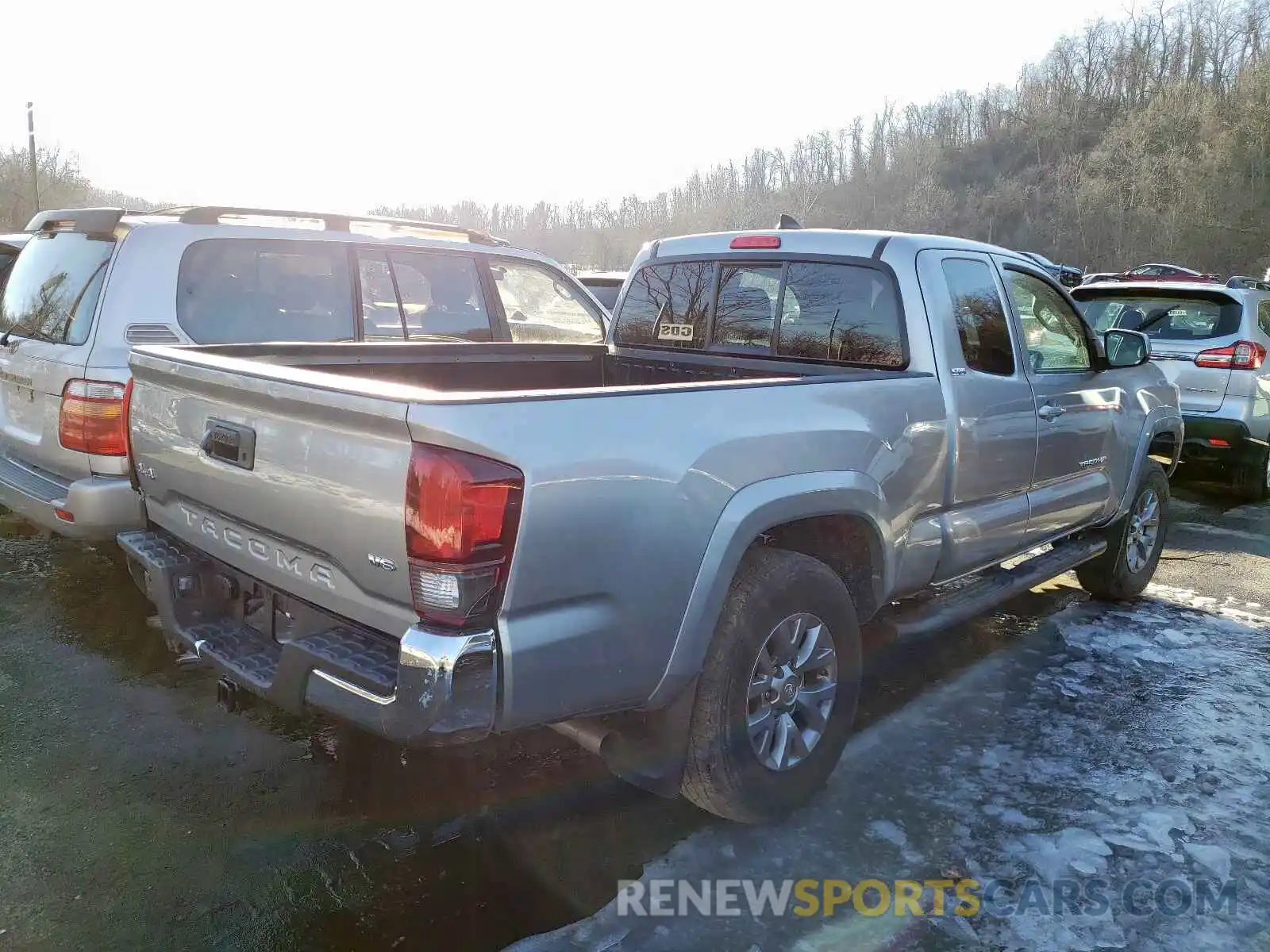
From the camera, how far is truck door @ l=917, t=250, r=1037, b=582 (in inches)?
143

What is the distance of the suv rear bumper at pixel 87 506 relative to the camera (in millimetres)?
4191

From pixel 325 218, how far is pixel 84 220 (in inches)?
49.7

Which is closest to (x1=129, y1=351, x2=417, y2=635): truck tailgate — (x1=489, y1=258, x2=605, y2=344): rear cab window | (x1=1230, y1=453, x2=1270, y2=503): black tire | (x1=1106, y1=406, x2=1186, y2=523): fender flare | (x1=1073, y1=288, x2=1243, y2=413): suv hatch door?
(x1=489, y1=258, x2=605, y2=344): rear cab window

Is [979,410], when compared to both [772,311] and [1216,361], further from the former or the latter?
[1216,361]

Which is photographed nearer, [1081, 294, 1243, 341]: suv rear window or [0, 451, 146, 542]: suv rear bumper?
[0, 451, 146, 542]: suv rear bumper

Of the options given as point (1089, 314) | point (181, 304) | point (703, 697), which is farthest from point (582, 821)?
point (1089, 314)

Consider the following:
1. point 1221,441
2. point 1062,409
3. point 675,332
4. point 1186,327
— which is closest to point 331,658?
point 675,332

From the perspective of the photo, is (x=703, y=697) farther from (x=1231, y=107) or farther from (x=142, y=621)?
(x=1231, y=107)

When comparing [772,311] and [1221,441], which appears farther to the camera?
→ [1221,441]

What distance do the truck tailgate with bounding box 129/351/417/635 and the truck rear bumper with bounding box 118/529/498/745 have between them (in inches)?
3.0

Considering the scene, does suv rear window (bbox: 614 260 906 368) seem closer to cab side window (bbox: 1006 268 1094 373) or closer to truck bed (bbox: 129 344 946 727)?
truck bed (bbox: 129 344 946 727)

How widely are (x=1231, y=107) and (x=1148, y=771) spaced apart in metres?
78.2

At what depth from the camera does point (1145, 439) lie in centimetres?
515

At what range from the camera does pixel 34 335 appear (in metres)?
4.67
